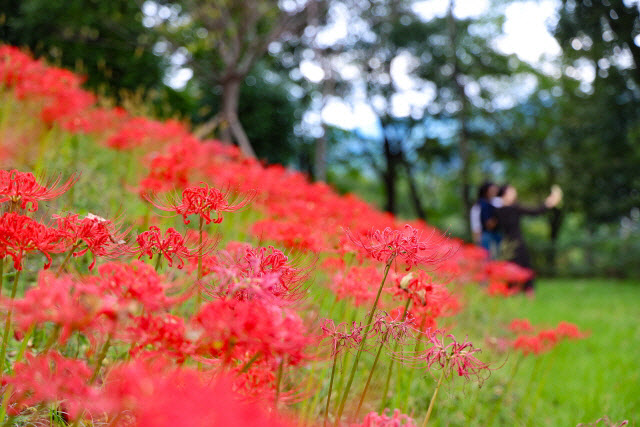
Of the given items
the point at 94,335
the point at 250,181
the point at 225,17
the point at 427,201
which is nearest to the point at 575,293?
the point at 225,17

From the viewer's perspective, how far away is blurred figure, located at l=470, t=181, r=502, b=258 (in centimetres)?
874

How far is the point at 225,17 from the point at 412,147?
15.4 metres

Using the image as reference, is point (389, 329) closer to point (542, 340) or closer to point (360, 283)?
point (360, 283)

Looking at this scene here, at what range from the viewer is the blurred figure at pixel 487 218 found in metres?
8.74

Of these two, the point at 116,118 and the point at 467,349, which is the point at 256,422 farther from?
the point at 116,118

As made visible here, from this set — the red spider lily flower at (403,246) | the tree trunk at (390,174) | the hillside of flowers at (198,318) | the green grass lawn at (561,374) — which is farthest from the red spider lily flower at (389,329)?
the tree trunk at (390,174)

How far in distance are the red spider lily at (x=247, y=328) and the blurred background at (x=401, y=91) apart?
207 cm

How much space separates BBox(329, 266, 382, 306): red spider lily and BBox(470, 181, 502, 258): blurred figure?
7.45 metres

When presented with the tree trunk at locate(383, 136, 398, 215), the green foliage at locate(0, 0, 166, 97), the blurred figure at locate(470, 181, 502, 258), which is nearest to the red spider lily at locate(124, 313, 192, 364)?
the green foliage at locate(0, 0, 166, 97)

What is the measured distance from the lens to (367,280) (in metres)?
1.63

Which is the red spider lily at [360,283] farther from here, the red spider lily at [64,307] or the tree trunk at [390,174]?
the tree trunk at [390,174]

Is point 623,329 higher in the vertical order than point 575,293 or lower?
higher

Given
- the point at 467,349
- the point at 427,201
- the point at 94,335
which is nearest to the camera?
the point at 94,335

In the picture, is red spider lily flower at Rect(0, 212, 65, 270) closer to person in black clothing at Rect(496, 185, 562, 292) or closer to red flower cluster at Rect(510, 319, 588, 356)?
red flower cluster at Rect(510, 319, 588, 356)
